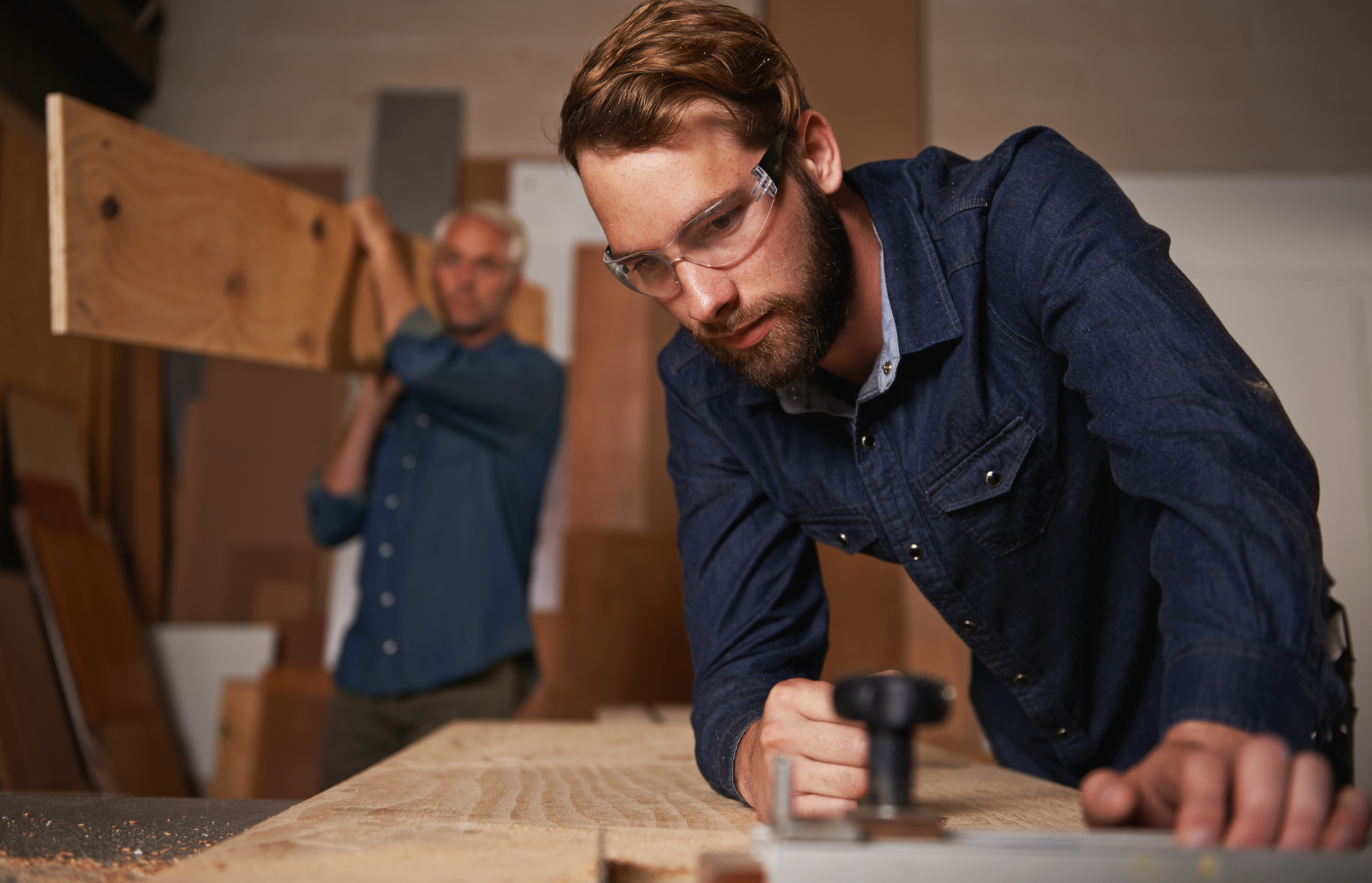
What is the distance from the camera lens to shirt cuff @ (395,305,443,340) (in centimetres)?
241

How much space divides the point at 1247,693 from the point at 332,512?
8.61 ft

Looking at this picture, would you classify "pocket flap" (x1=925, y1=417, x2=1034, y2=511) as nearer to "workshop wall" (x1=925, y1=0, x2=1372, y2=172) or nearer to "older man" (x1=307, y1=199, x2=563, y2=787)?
"older man" (x1=307, y1=199, x2=563, y2=787)

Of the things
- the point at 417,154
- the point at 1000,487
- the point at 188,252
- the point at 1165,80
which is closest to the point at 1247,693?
the point at 1000,487

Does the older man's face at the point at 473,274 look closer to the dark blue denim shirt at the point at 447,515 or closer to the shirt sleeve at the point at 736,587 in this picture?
the dark blue denim shirt at the point at 447,515

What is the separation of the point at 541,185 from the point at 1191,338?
3.45m

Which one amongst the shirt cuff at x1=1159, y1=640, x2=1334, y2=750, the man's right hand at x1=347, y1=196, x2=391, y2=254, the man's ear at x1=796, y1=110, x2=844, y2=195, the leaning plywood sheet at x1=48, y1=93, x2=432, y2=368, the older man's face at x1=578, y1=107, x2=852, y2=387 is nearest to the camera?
the shirt cuff at x1=1159, y1=640, x2=1334, y2=750

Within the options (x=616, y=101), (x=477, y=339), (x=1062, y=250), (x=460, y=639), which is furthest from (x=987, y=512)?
(x=477, y=339)

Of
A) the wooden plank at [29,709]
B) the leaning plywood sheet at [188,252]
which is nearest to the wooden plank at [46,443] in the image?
the wooden plank at [29,709]

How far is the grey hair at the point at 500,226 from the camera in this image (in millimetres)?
2910

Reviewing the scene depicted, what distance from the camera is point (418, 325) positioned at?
2426 mm

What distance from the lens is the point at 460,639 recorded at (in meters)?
2.61

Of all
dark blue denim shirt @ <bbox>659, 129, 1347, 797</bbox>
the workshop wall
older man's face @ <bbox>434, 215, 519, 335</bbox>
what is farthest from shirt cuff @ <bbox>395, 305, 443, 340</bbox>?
the workshop wall

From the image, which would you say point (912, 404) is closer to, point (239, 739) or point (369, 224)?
point (369, 224)

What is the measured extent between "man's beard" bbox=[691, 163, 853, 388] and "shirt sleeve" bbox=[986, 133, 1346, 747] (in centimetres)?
22
